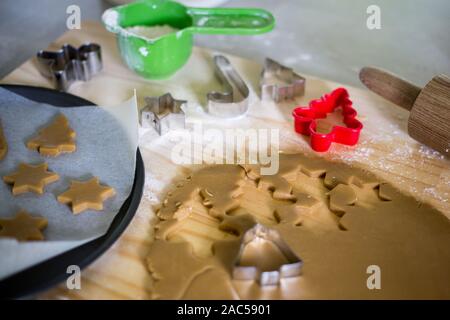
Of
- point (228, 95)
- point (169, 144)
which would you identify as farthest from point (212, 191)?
point (228, 95)

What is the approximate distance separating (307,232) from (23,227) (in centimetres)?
42

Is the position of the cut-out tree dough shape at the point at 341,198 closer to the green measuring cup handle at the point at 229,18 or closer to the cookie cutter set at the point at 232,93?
the cookie cutter set at the point at 232,93

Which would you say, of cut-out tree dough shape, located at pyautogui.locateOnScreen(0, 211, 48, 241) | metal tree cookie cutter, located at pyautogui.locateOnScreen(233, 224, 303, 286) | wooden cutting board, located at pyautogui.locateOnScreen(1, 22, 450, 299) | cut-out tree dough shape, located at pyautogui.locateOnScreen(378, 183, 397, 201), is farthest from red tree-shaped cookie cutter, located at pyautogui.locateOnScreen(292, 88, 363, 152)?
cut-out tree dough shape, located at pyautogui.locateOnScreen(0, 211, 48, 241)

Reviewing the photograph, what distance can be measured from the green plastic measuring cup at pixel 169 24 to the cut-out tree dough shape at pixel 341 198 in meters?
0.39

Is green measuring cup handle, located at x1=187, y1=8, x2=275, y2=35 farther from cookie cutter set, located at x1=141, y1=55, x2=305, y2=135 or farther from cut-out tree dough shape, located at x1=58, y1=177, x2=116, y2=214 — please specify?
cut-out tree dough shape, located at x1=58, y1=177, x2=116, y2=214

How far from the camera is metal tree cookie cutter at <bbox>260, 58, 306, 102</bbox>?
105cm

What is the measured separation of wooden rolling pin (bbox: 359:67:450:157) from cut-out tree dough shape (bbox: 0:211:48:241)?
64 centimetres

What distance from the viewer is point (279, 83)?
1.09 meters

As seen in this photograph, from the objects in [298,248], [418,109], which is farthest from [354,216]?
[418,109]

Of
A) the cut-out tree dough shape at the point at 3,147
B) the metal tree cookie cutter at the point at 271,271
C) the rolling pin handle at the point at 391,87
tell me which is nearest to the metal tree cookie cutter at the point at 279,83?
the rolling pin handle at the point at 391,87

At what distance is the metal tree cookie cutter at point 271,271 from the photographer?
704mm

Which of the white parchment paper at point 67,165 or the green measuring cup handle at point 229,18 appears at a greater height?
the green measuring cup handle at point 229,18

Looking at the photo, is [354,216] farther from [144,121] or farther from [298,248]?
[144,121]

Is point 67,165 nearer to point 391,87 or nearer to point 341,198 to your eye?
point 341,198
